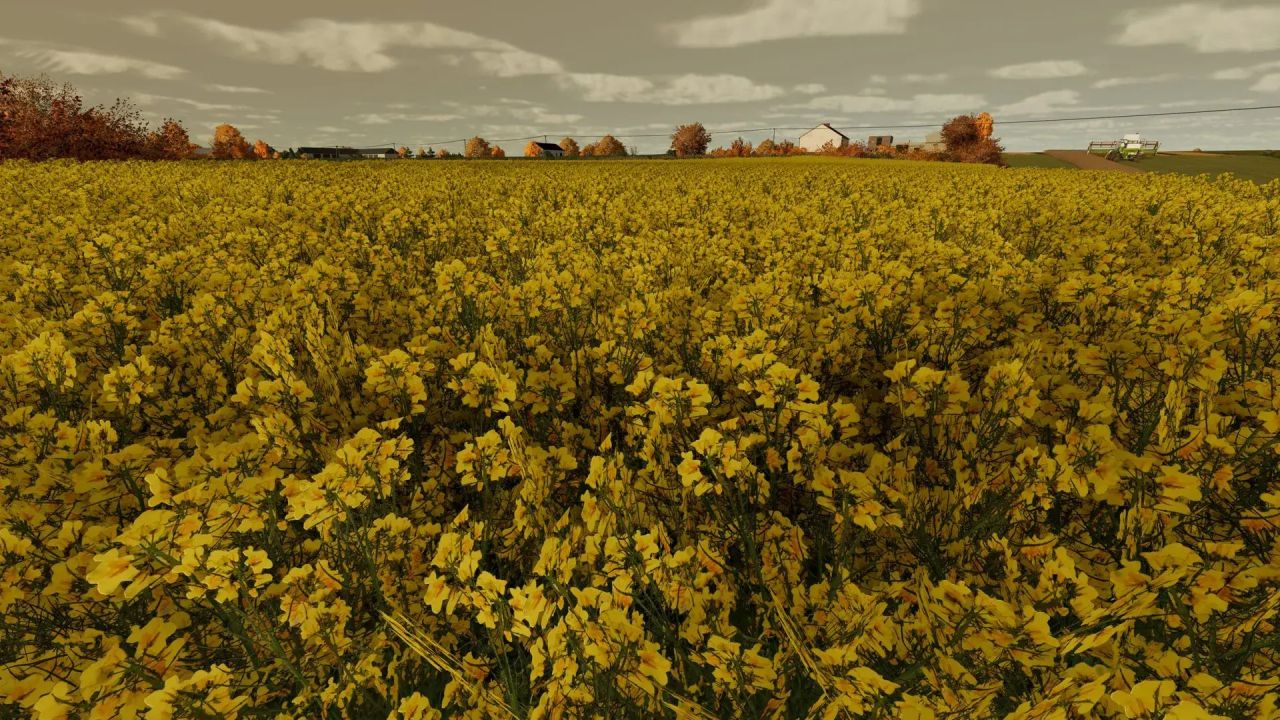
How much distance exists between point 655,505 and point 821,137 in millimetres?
→ 130012

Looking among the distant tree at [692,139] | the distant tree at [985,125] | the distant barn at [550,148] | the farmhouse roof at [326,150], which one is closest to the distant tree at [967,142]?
the distant tree at [985,125]

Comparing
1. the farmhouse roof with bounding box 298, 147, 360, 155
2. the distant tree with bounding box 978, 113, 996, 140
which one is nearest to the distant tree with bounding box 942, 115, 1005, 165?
the distant tree with bounding box 978, 113, 996, 140

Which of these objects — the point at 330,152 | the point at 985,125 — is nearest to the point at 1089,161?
the point at 985,125

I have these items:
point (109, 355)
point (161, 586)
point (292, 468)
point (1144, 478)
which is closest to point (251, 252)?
point (109, 355)

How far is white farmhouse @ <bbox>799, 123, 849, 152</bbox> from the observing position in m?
113

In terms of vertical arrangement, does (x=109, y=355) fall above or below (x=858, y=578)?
above

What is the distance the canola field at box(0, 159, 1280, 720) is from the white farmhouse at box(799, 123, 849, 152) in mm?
121888

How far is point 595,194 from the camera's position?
13688mm

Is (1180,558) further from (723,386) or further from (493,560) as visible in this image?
(493,560)

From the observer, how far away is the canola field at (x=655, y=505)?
5.59 ft

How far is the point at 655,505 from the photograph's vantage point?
8.89 ft

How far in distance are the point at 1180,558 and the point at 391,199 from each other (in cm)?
1367

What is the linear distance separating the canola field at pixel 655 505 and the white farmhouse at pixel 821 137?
122 metres

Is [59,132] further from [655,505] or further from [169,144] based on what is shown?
[655,505]
